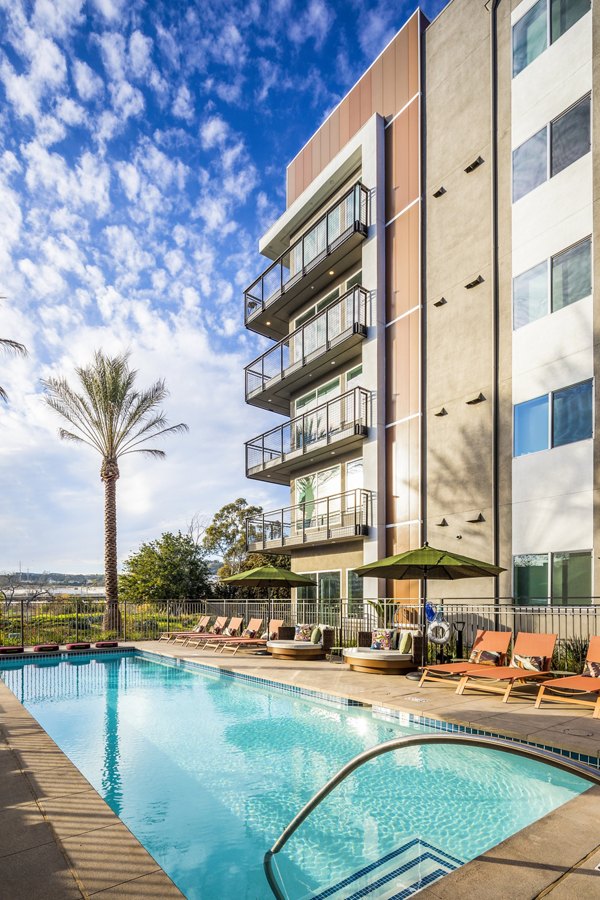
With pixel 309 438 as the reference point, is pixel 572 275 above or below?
above

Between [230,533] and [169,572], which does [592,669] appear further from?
[230,533]

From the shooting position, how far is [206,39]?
14703 mm

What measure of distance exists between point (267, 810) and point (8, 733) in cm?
348

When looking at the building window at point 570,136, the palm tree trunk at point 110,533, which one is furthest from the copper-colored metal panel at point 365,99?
the palm tree trunk at point 110,533

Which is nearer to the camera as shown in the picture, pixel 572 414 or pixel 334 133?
pixel 572 414

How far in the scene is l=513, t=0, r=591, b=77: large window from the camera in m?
13.3

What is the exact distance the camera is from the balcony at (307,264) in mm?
18969

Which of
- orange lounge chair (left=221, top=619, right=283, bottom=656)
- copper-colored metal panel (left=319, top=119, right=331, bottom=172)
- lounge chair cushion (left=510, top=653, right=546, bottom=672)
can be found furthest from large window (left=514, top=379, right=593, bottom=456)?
copper-colored metal panel (left=319, top=119, right=331, bottom=172)

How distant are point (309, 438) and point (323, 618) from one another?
6.01m

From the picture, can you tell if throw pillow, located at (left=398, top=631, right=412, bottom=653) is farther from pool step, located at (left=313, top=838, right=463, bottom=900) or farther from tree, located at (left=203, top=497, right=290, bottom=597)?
tree, located at (left=203, top=497, right=290, bottom=597)

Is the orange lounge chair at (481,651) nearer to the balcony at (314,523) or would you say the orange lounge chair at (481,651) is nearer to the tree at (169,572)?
the balcony at (314,523)

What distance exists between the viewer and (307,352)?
20.9 meters

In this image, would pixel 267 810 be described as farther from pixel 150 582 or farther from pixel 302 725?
pixel 150 582

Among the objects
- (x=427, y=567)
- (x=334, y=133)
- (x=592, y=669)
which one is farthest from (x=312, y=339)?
(x=592, y=669)
